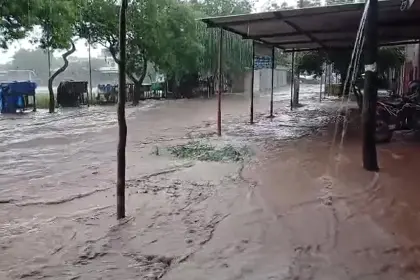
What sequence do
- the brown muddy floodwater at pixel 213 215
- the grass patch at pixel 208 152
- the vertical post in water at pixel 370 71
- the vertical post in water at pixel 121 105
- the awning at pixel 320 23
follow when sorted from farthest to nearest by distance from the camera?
the awning at pixel 320 23, the grass patch at pixel 208 152, the vertical post in water at pixel 370 71, the vertical post in water at pixel 121 105, the brown muddy floodwater at pixel 213 215

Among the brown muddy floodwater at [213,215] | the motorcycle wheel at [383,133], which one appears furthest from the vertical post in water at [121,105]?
the motorcycle wheel at [383,133]

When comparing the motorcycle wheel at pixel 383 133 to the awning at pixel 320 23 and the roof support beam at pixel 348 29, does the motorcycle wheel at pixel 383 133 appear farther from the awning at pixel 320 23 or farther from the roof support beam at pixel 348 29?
the roof support beam at pixel 348 29

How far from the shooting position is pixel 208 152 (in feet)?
29.1

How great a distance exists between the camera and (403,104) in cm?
1033

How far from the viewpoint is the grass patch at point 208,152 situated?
8.36m

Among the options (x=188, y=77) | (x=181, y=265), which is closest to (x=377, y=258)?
(x=181, y=265)

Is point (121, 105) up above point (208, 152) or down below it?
above

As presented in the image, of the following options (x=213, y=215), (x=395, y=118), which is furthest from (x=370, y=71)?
(x=395, y=118)

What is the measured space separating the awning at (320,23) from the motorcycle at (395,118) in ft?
6.29

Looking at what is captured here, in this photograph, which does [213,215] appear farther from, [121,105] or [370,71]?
[370,71]

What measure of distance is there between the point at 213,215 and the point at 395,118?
6657 mm

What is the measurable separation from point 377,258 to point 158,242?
190cm

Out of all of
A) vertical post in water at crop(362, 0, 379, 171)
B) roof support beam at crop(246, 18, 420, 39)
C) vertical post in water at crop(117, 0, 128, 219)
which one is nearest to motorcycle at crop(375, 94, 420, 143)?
roof support beam at crop(246, 18, 420, 39)

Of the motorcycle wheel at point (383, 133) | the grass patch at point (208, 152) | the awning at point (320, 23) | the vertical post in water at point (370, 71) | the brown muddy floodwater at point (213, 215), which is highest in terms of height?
the awning at point (320, 23)
